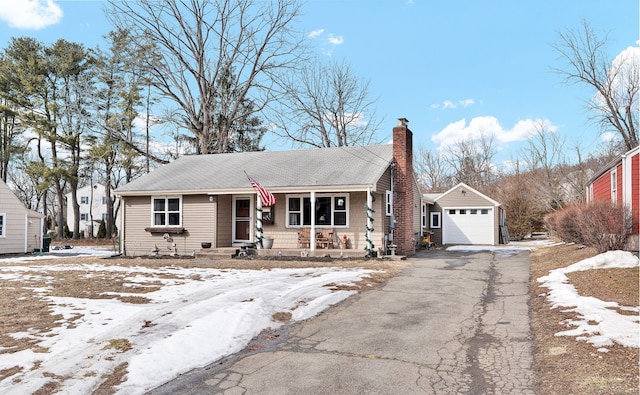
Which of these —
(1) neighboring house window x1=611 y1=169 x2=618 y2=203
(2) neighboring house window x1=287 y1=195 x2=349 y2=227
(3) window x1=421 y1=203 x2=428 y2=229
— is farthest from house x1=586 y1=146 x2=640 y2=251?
(3) window x1=421 y1=203 x2=428 y2=229

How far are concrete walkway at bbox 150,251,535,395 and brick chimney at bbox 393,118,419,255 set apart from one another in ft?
28.7

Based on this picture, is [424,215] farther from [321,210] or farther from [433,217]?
[321,210]

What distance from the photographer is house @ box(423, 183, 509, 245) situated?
84.7 feet

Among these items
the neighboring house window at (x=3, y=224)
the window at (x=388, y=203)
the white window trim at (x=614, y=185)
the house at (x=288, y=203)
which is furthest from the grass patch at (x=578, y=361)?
the neighboring house window at (x=3, y=224)

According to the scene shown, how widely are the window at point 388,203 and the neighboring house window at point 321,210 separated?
1.53 m

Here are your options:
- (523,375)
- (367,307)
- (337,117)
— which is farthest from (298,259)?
(337,117)

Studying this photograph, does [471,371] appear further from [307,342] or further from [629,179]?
[629,179]

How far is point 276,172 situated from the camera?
19.5 meters

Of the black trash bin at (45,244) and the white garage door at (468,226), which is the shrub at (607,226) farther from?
the black trash bin at (45,244)

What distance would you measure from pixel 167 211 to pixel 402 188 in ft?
32.6

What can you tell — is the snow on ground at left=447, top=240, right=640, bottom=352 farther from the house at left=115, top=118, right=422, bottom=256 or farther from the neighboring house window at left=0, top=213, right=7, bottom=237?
the neighboring house window at left=0, top=213, right=7, bottom=237

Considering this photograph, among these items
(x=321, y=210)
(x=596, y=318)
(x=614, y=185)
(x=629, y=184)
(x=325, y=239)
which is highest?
(x=614, y=185)

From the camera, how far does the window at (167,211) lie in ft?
64.2

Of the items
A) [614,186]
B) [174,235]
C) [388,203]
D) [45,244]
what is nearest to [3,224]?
[45,244]
